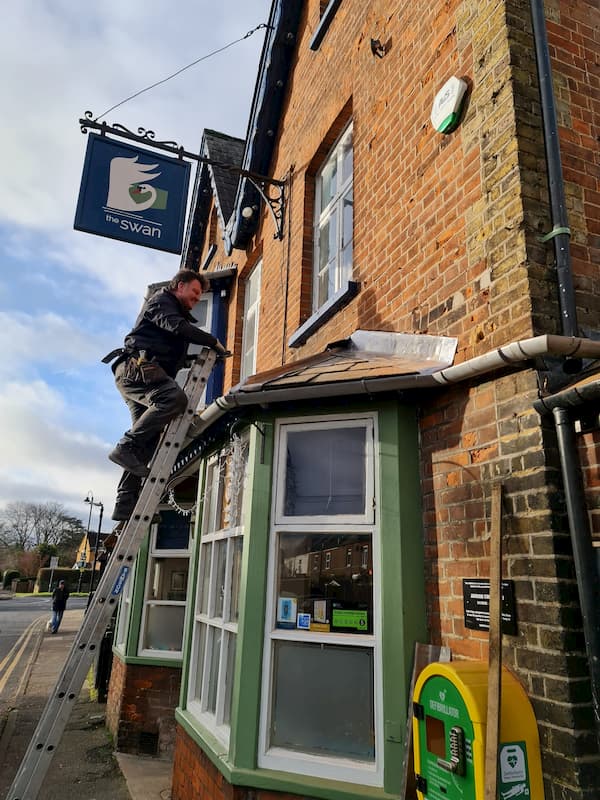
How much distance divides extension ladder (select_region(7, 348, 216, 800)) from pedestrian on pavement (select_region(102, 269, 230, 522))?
5.5 inches

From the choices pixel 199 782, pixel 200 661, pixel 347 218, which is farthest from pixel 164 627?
pixel 347 218

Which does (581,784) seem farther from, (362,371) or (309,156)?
(309,156)

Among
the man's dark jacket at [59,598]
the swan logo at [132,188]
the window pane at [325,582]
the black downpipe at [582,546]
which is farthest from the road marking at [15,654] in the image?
the black downpipe at [582,546]

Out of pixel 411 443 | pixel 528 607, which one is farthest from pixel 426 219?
pixel 528 607

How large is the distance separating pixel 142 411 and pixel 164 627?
12.5ft

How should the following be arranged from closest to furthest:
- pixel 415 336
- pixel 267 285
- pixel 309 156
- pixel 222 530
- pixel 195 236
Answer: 1. pixel 415 336
2. pixel 222 530
3. pixel 309 156
4. pixel 267 285
5. pixel 195 236

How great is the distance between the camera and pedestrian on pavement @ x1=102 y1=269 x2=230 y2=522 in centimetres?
438

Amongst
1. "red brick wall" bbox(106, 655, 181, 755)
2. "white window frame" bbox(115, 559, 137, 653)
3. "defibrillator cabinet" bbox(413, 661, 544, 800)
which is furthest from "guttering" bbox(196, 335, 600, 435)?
"white window frame" bbox(115, 559, 137, 653)

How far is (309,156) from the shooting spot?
21.0 feet

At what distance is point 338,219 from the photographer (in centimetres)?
586

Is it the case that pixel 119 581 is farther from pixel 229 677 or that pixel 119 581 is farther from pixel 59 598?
pixel 59 598

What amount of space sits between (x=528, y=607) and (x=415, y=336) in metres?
1.87

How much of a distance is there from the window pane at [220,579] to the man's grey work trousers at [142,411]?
0.84 metres

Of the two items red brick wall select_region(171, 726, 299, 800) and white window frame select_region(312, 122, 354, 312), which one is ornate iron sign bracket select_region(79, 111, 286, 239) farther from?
red brick wall select_region(171, 726, 299, 800)
